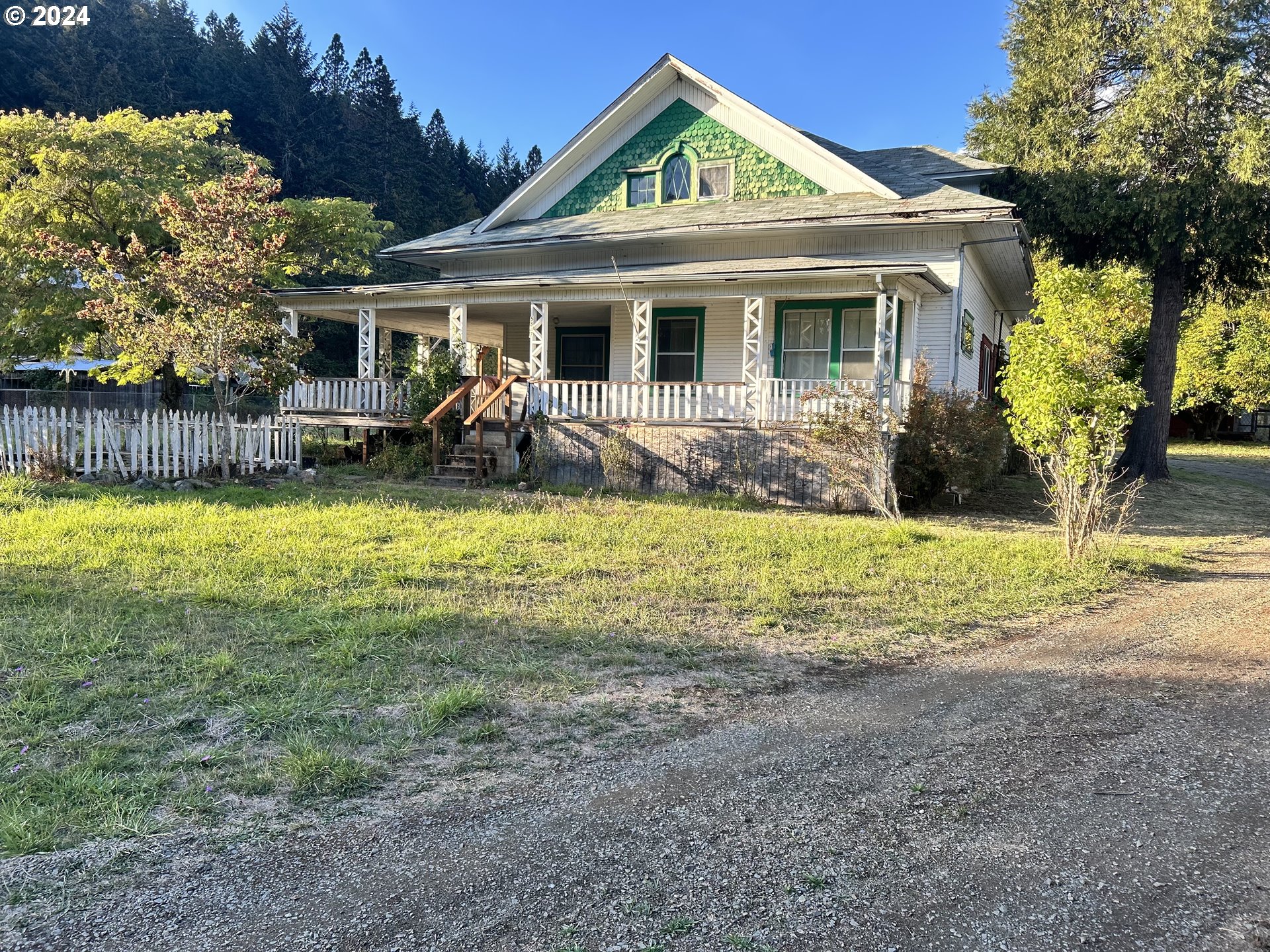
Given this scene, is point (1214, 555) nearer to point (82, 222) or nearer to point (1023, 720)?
point (1023, 720)

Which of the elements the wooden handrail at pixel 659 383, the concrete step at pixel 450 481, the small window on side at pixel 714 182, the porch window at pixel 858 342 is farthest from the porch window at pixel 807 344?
the concrete step at pixel 450 481

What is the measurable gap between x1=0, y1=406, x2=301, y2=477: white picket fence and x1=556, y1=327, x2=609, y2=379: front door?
858 centimetres

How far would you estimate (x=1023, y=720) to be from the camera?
4.79 m

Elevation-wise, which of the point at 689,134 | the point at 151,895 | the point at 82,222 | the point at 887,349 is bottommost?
the point at 151,895

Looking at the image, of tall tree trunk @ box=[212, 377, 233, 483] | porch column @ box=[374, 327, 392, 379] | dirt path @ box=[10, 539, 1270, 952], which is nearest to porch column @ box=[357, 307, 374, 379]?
porch column @ box=[374, 327, 392, 379]

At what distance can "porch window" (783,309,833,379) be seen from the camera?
16.6m

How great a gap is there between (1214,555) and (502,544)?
890 centimetres

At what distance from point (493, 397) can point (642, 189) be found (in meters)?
7.45

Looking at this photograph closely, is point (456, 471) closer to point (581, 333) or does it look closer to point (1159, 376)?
point (581, 333)

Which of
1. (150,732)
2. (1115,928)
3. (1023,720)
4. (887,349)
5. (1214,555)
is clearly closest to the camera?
(1115,928)

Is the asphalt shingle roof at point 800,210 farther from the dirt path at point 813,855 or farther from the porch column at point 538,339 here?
the dirt path at point 813,855

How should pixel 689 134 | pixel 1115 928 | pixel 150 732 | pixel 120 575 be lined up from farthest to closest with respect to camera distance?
pixel 689 134, pixel 120 575, pixel 150 732, pixel 1115 928

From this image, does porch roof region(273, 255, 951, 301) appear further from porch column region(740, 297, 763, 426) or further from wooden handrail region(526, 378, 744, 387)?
wooden handrail region(526, 378, 744, 387)

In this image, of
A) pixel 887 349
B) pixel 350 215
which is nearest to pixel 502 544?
pixel 887 349
